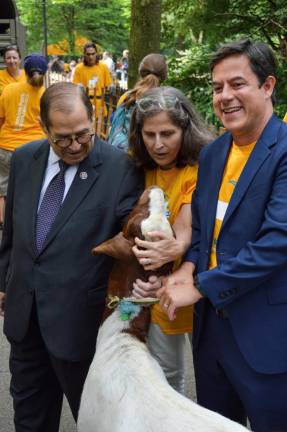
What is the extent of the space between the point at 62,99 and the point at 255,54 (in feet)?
2.91

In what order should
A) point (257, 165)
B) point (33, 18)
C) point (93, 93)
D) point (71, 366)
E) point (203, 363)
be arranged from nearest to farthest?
1. point (257, 165)
2. point (203, 363)
3. point (71, 366)
4. point (93, 93)
5. point (33, 18)

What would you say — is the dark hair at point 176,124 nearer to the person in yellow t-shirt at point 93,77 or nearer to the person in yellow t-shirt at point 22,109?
the person in yellow t-shirt at point 22,109

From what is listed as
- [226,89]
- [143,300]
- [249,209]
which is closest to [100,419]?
[143,300]

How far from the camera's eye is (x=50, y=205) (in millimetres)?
2631

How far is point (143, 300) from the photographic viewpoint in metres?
2.33

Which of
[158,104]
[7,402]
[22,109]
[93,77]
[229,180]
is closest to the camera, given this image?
[229,180]

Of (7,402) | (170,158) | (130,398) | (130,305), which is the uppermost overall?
(170,158)

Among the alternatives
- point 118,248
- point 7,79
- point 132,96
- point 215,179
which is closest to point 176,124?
point 215,179

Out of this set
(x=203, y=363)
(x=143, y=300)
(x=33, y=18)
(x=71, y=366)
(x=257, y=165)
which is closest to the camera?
(x=257, y=165)

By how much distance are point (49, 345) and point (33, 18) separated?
27916mm

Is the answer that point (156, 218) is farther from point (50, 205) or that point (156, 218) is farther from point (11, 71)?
point (11, 71)

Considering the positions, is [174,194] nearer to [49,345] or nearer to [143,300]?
[143,300]

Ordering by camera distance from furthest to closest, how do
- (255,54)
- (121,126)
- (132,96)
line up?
(121,126), (132,96), (255,54)

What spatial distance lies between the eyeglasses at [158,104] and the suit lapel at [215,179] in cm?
39
